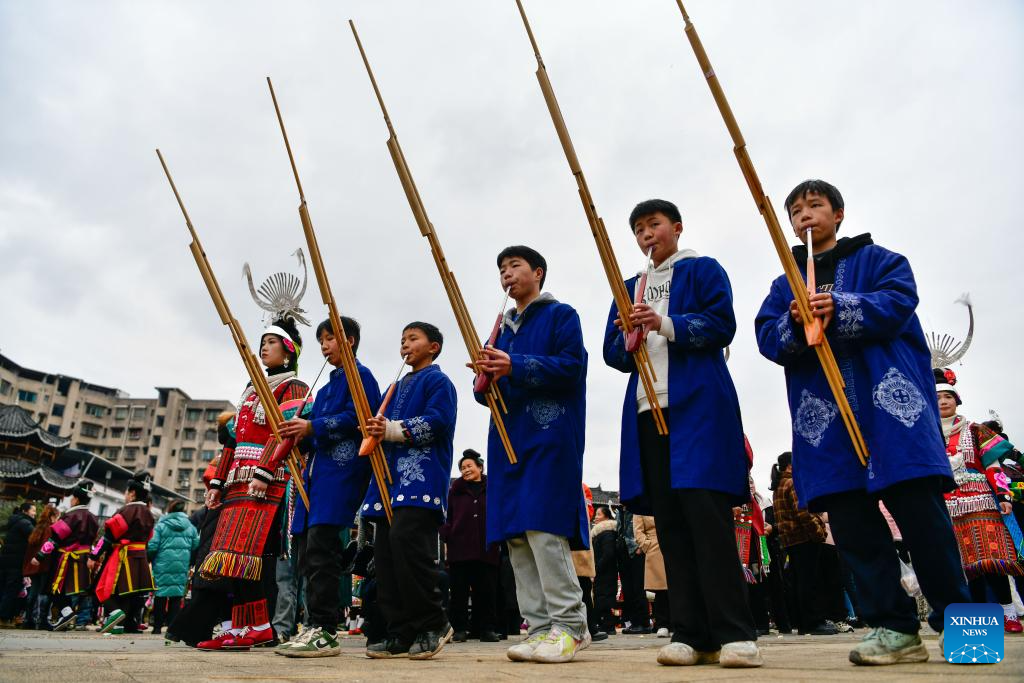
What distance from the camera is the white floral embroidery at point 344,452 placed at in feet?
13.8

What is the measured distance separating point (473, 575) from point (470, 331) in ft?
12.1

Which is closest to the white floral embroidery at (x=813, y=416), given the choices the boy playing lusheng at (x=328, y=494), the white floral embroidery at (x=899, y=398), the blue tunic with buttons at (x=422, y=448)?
the white floral embroidery at (x=899, y=398)

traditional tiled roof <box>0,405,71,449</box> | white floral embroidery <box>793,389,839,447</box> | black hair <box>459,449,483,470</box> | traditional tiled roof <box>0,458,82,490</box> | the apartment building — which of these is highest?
the apartment building

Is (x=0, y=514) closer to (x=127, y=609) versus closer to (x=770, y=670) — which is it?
(x=127, y=609)

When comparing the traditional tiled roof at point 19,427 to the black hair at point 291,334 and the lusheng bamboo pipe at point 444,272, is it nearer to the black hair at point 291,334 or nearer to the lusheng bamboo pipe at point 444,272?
the black hair at point 291,334

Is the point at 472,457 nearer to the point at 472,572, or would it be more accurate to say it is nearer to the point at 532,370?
the point at 472,572

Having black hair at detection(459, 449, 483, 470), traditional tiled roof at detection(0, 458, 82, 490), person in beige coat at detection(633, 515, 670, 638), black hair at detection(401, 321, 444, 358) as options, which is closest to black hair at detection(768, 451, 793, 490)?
person in beige coat at detection(633, 515, 670, 638)

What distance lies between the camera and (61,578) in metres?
9.41

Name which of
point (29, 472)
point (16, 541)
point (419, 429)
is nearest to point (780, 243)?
point (419, 429)

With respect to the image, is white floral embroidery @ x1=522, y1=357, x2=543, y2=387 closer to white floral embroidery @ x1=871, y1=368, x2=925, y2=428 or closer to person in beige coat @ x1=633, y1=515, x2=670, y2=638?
white floral embroidery @ x1=871, y1=368, x2=925, y2=428

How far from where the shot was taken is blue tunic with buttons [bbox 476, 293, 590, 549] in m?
3.14

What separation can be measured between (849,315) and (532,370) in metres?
1.29

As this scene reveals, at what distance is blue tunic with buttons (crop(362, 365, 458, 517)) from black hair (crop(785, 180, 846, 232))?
1.99 metres

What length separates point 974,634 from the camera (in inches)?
82.7
